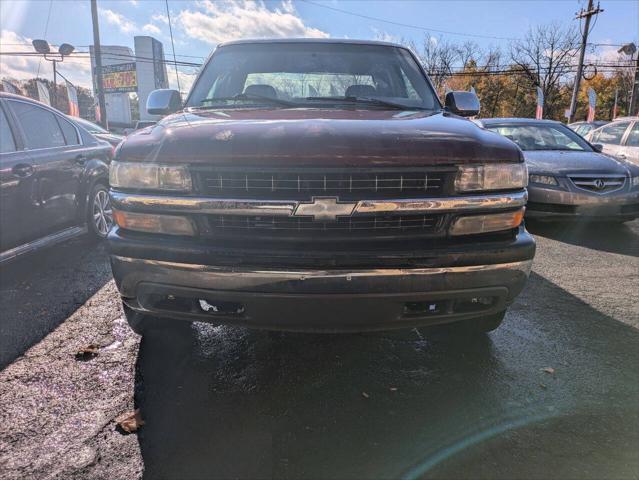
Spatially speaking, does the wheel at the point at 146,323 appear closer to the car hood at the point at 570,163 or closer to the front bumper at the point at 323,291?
the front bumper at the point at 323,291

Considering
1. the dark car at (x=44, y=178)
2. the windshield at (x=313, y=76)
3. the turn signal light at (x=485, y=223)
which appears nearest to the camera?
the turn signal light at (x=485, y=223)

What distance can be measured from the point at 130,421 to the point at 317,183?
1394 millimetres

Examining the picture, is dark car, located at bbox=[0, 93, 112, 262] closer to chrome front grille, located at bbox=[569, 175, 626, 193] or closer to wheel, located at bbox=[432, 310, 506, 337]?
wheel, located at bbox=[432, 310, 506, 337]

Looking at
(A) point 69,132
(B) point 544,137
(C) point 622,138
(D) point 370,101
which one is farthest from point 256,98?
(C) point 622,138

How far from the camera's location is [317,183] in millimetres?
2139

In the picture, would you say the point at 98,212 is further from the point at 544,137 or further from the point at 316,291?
the point at 544,137

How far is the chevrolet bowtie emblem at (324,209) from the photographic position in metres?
2.12

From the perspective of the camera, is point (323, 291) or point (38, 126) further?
point (38, 126)

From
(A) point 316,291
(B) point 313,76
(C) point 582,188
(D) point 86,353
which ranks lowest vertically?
(D) point 86,353

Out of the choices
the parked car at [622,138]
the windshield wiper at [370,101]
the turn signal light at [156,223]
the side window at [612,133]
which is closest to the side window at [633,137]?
the parked car at [622,138]

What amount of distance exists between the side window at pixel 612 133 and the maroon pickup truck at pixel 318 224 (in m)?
9.00

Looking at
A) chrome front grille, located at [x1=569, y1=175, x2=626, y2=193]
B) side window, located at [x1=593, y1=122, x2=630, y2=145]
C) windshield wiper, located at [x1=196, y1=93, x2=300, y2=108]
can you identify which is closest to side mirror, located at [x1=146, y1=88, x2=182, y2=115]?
windshield wiper, located at [x1=196, y1=93, x2=300, y2=108]

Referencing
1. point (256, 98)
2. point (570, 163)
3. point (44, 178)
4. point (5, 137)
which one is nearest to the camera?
point (256, 98)

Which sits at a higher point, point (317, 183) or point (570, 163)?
point (317, 183)
